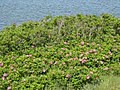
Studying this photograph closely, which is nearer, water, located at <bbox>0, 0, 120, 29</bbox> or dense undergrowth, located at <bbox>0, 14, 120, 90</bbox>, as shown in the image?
dense undergrowth, located at <bbox>0, 14, 120, 90</bbox>

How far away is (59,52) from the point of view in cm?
697

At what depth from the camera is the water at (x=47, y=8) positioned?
54.1 feet

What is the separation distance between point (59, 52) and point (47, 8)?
38.8 feet

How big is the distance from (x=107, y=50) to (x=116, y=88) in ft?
4.63

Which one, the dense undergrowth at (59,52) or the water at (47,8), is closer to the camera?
the dense undergrowth at (59,52)

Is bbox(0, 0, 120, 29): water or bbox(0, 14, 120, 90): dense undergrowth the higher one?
bbox(0, 14, 120, 90): dense undergrowth

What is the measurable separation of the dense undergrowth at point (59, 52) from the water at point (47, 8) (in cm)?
695

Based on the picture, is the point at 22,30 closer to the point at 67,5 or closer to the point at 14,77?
the point at 14,77

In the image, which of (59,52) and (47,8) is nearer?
(59,52)

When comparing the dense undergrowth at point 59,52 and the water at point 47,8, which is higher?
the dense undergrowth at point 59,52

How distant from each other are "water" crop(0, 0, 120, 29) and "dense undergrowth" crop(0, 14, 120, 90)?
695cm

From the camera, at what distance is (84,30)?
8242 millimetres

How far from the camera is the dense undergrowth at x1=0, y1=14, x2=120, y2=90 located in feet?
19.7

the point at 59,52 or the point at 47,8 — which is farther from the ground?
the point at 59,52
